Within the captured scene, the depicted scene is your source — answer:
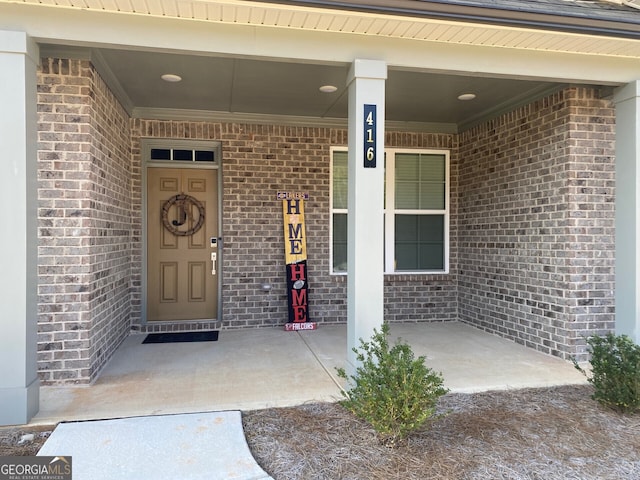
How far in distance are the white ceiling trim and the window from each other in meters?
3.22

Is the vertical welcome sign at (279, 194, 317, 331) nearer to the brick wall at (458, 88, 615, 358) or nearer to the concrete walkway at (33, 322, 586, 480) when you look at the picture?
the concrete walkway at (33, 322, 586, 480)

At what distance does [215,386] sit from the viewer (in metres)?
4.14

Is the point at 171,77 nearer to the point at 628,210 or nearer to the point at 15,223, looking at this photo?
the point at 15,223

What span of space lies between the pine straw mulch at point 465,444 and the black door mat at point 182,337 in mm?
2584

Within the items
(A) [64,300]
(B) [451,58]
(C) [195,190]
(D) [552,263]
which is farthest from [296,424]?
(C) [195,190]

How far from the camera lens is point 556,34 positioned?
3666 millimetres

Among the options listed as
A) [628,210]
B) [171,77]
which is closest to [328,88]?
[171,77]

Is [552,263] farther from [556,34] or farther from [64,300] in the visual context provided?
[64,300]

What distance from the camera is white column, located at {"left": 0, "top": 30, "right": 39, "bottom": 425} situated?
3.22m

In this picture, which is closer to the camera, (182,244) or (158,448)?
(158,448)

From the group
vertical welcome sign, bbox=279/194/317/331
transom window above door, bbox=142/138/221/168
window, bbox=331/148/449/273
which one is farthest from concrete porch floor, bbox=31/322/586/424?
transom window above door, bbox=142/138/221/168

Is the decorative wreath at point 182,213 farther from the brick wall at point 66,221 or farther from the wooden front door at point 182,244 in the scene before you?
the brick wall at point 66,221

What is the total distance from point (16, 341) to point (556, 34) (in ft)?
15.9

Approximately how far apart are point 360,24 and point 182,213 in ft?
13.0
